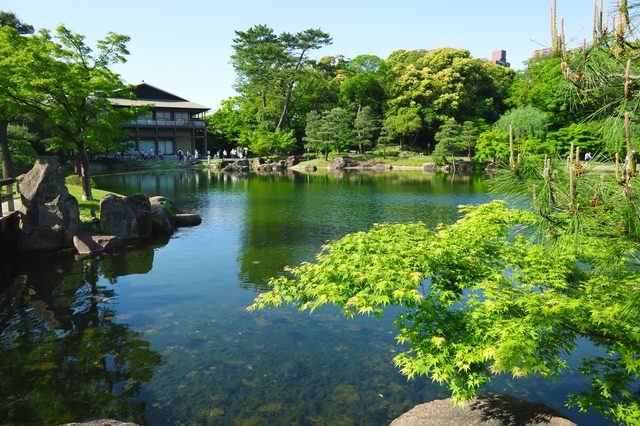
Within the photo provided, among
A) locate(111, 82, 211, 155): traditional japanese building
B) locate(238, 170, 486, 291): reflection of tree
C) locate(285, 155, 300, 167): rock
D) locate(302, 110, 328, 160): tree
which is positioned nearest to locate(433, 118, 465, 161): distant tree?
locate(302, 110, 328, 160): tree

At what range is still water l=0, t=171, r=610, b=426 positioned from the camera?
235 inches

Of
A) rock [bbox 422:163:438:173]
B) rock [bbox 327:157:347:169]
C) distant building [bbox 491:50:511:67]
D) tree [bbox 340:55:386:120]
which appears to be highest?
distant building [bbox 491:50:511:67]

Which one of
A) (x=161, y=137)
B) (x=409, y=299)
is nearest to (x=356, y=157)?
(x=161, y=137)

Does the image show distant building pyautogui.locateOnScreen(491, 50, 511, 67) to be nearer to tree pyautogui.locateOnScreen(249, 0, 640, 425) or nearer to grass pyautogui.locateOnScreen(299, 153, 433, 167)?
grass pyautogui.locateOnScreen(299, 153, 433, 167)

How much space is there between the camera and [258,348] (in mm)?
7602

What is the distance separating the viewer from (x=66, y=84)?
56.1ft

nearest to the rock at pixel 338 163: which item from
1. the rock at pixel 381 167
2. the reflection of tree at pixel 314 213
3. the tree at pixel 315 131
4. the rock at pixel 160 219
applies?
the tree at pixel 315 131

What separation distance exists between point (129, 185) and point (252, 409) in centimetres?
3035

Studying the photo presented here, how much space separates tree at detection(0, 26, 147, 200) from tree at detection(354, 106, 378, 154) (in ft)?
122

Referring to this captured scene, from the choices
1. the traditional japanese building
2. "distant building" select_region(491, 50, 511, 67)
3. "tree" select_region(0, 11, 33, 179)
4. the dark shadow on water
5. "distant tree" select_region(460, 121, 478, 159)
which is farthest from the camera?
"distant building" select_region(491, 50, 511, 67)

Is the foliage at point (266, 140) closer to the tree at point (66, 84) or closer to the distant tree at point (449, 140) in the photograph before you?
the distant tree at point (449, 140)

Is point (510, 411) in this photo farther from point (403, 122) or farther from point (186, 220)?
point (403, 122)

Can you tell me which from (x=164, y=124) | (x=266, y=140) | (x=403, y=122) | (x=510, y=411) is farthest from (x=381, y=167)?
(x=510, y=411)

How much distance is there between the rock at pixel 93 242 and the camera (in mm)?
13562
